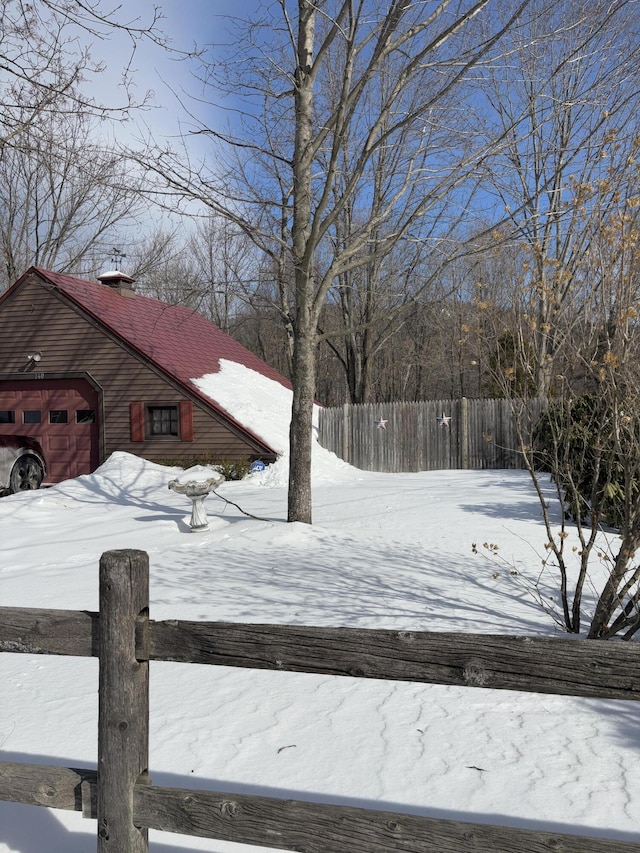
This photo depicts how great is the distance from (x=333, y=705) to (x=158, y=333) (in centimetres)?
1750

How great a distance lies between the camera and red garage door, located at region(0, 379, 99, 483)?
19078mm

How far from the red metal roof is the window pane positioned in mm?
989

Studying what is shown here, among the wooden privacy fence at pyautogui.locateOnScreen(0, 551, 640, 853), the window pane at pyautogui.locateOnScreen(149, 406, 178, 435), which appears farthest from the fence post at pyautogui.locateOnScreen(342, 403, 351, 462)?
the wooden privacy fence at pyautogui.locateOnScreen(0, 551, 640, 853)

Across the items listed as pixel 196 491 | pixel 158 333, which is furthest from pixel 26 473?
pixel 196 491

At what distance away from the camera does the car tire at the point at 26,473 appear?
17453 millimetres

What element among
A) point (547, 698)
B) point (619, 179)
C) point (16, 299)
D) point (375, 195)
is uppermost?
point (375, 195)

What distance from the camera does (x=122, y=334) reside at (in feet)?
60.7

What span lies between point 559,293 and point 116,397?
1486 centimetres

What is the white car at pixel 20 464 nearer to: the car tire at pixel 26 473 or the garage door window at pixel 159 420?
the car tire at pixel 26 473

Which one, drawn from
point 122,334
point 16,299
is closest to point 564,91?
point 122,334

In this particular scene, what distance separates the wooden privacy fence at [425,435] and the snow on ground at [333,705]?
9195mm

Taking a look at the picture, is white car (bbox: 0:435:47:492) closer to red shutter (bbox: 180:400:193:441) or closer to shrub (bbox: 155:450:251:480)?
shrub (bbox: 155:450:251:480)

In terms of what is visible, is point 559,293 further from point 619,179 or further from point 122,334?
point 122,334

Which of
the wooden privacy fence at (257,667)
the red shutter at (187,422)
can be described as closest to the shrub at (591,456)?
the wooden privacy fence at (257,667)
